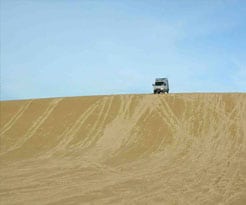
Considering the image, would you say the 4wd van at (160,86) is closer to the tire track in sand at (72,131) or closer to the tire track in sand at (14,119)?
the tire track in sand at (72,131)

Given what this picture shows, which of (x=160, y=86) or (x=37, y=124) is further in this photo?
(x=160, y=86)

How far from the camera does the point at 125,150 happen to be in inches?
1128

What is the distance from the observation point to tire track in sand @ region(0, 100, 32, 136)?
36.4 metres

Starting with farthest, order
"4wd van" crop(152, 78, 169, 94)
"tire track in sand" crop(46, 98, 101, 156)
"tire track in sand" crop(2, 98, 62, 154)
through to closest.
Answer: "4wd van" crop(152, 78, 169, 94)
"tire track in sand" crop(2, 98, 62, 154)
"tire track in sand" crop(46, 98, 101, 156)

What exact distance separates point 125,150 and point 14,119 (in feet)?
45.6

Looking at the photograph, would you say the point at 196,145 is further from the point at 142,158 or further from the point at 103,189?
the point at 103,189

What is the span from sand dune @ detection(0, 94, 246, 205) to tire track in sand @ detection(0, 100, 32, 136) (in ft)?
0.29

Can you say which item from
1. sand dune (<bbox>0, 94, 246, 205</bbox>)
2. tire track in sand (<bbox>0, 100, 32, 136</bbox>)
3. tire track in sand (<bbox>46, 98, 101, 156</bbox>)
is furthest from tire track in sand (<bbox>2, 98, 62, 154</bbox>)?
tire track in sand (<bbox>46, 98, 101, 156</bbox>)

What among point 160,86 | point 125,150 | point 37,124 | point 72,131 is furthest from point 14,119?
Result: point 160,86

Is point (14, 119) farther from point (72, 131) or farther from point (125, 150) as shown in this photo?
point (125, 150)

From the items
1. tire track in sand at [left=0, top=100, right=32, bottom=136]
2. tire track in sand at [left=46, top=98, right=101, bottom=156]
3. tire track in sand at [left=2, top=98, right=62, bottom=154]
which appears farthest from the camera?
tire track in sand at [left=0, top=100, right=32, bottom=136]

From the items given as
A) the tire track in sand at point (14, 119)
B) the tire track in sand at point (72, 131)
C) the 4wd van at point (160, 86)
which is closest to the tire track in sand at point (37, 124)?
the tire track in sand at point (14, 119)

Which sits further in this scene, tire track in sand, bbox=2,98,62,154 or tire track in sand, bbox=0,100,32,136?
tire track in sand, bbox=0,100,32,136

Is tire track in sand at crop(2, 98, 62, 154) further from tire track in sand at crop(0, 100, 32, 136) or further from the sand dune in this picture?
tire track in sand at crop(0, 100, 32, 136)
